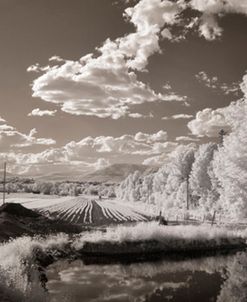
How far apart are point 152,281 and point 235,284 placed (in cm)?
512

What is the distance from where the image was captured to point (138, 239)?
1617 inches

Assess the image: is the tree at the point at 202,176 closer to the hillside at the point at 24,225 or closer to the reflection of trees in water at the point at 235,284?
the hillside at the point at 24,225

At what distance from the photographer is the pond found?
949 inches

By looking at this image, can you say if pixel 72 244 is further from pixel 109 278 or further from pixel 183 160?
pixel 183 160

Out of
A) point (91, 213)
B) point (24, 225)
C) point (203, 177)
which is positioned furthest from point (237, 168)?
point (91, 213)

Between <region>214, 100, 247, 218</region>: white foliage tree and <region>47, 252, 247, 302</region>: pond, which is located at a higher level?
<region>214, 100, 247, 218</region>: white foliage tree

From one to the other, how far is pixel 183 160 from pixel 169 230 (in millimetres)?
47484

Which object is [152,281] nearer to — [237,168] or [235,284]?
[235,284]

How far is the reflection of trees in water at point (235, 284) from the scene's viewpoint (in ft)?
79.1

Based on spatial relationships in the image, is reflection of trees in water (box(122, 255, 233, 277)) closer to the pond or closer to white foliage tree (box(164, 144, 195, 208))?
the pond

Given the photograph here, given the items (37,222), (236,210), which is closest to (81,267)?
(236,210)

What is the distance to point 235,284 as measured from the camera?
2719 cm

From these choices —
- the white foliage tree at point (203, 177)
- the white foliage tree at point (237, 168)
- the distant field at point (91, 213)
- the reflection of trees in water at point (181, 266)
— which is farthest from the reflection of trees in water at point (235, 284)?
the white foliage tree at point (203, 177)

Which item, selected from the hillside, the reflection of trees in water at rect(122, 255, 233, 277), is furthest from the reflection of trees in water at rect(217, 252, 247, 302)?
the hillside
